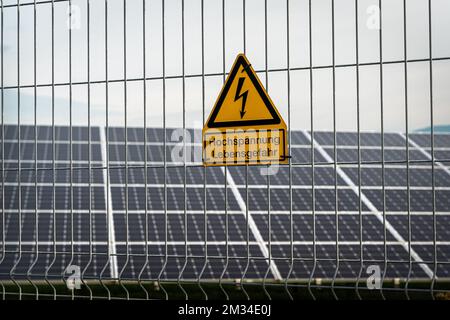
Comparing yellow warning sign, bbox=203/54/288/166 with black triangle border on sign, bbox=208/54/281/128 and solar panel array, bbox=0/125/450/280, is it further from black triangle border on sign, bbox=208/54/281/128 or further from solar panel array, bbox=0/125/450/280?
solar panel array, bbox=0/125/450/280

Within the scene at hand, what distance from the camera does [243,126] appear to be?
8.23 m

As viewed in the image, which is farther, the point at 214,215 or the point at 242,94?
the point at 214,215

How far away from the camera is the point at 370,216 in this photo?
2655 cm

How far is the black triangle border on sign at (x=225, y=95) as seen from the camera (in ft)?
26.5

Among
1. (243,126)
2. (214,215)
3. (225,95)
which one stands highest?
(225,95)

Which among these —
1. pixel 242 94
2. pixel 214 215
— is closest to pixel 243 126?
pixel 242 94

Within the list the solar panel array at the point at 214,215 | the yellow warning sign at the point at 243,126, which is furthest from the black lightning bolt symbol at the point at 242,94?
the solar panel array at the point at 214,215

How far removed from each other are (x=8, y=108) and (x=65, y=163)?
61.0ft

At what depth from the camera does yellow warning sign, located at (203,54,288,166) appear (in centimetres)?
809

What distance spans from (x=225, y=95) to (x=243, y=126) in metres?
0.39

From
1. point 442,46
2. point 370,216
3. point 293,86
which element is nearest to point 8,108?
point 293,86

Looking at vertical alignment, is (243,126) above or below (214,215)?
above

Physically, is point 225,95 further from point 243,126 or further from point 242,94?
point 243,126
